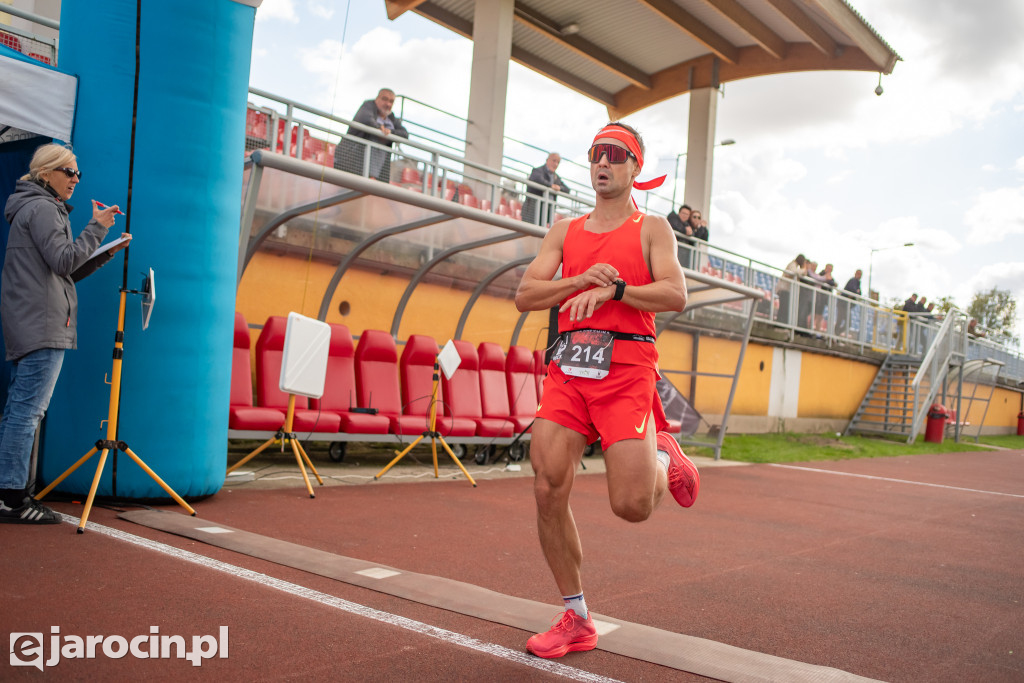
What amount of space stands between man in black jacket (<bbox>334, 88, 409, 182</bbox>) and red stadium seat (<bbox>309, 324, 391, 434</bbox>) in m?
1.90

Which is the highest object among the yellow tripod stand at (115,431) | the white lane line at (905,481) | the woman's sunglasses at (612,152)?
the woman's sunglasses at (612,152)

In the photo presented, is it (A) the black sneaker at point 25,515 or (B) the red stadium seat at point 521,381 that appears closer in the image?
(A) the black sneaker at point 25,515

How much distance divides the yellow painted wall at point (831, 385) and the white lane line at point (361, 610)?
19.7 m

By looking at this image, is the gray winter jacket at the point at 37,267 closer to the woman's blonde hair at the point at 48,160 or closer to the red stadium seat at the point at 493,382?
the woman's blonde hair at the point at 48,160

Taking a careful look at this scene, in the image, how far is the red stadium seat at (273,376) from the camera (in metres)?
8.45

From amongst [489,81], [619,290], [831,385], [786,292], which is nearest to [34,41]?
[619,290]

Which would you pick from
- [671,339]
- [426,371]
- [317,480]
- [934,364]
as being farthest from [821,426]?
[317,480]

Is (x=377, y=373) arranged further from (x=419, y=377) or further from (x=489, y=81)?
(x=489, y=81)

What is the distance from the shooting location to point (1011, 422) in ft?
125

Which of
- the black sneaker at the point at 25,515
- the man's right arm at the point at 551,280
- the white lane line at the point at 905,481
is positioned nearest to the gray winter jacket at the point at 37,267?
the black sneaker at the point at 25,515

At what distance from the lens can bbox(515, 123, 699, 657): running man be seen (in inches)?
121

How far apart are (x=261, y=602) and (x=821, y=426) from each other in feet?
71.0

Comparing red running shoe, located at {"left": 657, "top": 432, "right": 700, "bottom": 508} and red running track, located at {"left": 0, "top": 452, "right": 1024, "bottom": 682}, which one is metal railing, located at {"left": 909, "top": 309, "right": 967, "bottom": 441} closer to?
red running track, located at {"left": 0, "top": 452, "right": 1024, "bottom": 682}

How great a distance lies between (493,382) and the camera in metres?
11.2
